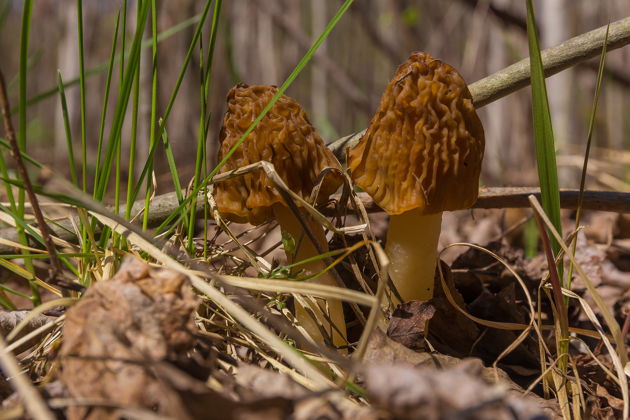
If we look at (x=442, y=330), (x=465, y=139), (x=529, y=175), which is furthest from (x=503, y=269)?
(x=529, y=175)

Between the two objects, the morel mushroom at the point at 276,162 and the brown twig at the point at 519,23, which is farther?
the brown twig at the point at 519,23

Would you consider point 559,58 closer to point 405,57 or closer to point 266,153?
point 266,153

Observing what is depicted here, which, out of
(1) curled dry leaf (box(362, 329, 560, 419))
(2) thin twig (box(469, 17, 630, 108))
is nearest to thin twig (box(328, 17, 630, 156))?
(2) thin twig (box(469, 17, 630, 108))

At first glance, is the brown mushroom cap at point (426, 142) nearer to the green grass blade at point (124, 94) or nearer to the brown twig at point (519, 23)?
the green grass blade at point (124, 94)

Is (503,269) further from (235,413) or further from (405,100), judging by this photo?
(235,413)

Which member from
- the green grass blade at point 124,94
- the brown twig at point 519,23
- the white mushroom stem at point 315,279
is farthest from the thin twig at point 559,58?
the brown twig at point 519,23

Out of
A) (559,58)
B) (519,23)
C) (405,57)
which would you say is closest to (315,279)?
(559,58)

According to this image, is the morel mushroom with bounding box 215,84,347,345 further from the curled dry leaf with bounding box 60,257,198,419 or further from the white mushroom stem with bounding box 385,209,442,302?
the curled dry leaf with bounding box 60,257,198,419
